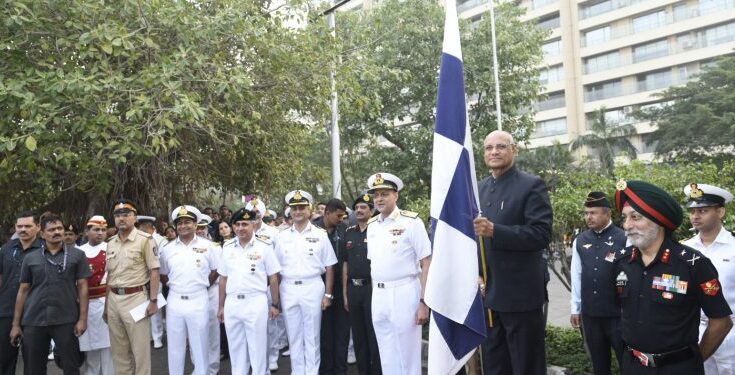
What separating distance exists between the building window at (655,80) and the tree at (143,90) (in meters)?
38.1

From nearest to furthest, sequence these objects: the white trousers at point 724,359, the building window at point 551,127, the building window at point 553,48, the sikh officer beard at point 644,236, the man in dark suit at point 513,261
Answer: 1. the sikh officer beard at point 644,236
2. the man in dark suit at point 513,261
3. the white trousers at point 724,359
4. the building window at point 551,127
5. the building window at point 553,48

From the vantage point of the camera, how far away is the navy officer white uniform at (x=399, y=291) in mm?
5211

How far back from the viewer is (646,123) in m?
41.3

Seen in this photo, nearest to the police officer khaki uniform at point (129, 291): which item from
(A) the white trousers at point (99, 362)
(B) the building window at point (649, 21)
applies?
(A) the white trousers at point (99, 362)

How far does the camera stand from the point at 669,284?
2.86 m

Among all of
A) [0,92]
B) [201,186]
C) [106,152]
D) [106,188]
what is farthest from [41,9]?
[201,186]

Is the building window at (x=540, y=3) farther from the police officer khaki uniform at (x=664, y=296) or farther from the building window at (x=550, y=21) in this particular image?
the police officer khaki uniform at (x=664, y=296)

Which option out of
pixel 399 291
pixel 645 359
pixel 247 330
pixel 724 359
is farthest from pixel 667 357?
pixel 247 330

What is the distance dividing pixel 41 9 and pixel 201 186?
4908mm

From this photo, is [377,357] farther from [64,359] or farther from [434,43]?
[434,43]

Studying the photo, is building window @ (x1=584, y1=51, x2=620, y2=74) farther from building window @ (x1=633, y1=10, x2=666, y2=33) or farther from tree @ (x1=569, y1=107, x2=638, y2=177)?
tree @ (x1=569, y1=107, x2=638, y2=177)

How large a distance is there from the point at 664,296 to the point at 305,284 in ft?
12.4

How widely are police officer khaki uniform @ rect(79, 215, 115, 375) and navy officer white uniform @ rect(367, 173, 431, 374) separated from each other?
292cm

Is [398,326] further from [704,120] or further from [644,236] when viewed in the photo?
[704,120]
